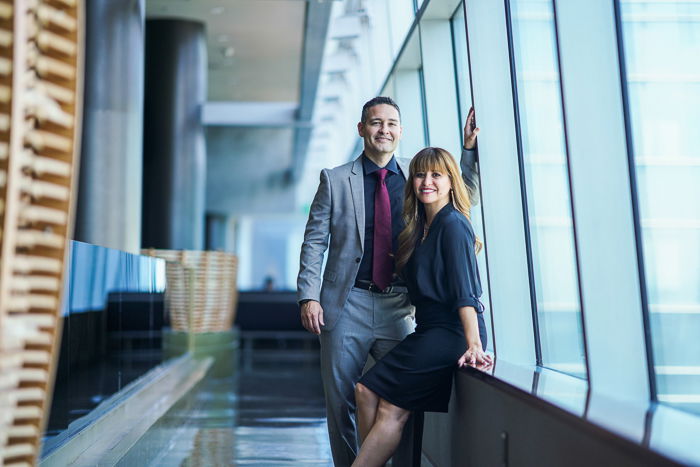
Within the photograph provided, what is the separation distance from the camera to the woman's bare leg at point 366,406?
3084 mm

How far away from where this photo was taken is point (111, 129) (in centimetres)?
855

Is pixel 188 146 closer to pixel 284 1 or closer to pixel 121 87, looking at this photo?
pixel 284 1

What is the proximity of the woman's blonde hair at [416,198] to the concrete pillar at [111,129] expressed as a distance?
19.3 feet

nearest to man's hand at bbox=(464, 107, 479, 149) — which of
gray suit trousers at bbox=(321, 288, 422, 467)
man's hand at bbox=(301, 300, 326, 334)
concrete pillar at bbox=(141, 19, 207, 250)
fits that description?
gray suit trousers at bbox=(321, 288, 422, 467)

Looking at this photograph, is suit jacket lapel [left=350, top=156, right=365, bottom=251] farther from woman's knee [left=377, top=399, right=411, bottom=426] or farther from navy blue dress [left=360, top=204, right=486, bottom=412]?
woman's knee [left=377, top=399, right=411, bottom=426]

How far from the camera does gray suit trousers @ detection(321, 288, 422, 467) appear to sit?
3.35 meters

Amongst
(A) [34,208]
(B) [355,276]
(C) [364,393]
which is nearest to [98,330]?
(B) [355,276]

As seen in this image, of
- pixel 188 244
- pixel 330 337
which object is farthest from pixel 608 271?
pixel 188 244

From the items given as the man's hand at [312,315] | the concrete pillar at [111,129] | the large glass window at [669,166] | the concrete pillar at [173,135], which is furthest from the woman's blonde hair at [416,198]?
the concrete pillar at [173,135]

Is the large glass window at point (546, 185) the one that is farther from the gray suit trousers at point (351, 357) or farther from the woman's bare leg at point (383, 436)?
the woman's bare leg at point (383, 436)

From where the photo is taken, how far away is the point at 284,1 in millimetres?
11961

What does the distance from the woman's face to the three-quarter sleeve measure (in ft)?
0.56

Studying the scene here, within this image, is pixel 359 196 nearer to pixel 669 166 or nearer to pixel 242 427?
pixel 669 166

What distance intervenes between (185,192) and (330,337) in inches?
410
